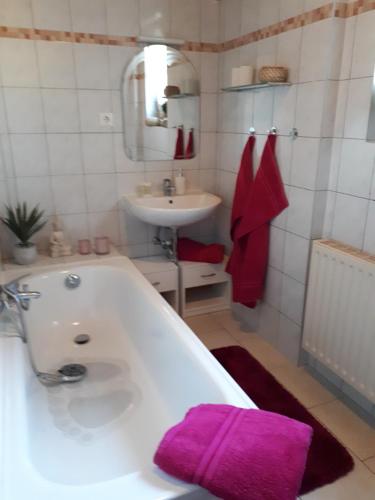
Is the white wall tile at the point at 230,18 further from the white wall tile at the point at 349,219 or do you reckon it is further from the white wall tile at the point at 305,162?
the white wall tile at the point at 349,219

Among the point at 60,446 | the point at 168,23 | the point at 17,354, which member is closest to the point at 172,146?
the point at 168,23

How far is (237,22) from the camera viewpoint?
250 cm

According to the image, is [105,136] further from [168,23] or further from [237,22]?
[237,22]

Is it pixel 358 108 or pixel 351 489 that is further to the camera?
pixel 358 108

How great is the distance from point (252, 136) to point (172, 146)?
25.9 inches

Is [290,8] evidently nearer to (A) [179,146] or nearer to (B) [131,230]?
(A) [179,146]

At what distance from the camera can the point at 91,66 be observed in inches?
97.4

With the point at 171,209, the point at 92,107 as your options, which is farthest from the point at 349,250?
the point at 92,107

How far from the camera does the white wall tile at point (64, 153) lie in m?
2.52

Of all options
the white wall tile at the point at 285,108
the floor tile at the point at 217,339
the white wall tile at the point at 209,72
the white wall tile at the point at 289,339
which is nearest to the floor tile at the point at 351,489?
the white wall tile at the point at 289,339

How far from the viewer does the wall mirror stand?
2.62 m

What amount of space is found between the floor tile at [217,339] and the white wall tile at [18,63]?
1.96 m

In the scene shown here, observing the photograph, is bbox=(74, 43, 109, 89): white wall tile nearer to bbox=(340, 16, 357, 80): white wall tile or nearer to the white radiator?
bbox=(340, 16, 357, 80): white wall tile

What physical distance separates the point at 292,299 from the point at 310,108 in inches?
41.6
